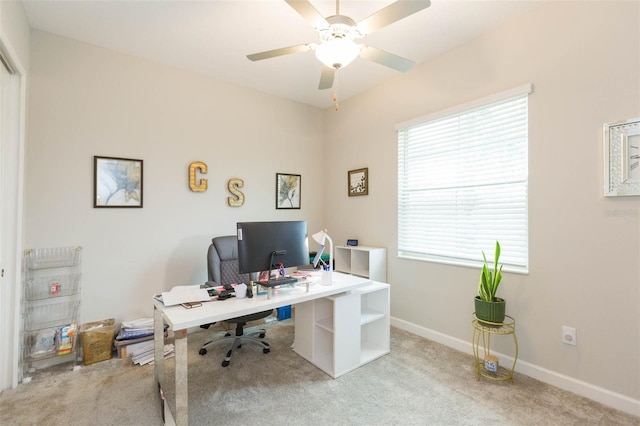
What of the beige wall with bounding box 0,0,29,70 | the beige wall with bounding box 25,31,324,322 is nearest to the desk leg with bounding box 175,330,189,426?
the beige wall with bounding box 25,31,324,322

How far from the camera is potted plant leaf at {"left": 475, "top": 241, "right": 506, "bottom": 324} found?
7.09 ft

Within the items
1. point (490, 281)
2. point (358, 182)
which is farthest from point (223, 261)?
point (490, 281)

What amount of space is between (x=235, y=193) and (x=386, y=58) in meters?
2.24

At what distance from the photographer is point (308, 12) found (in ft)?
5.20

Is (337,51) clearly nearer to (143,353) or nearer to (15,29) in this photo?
(15,29)

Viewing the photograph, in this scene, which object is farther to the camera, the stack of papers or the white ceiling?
the stack of papers

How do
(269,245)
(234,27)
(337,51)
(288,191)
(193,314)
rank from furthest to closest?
1. (288,191)
2. (234,27)
3. (269,245)
4. (337,51)
5. (193,314)

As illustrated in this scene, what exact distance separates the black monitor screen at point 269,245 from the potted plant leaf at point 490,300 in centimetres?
140

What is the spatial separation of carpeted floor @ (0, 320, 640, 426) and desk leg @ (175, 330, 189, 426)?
345mm

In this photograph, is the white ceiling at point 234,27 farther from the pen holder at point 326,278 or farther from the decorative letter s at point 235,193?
the pen holder at point 326,278

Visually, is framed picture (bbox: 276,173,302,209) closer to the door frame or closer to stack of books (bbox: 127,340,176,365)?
stack of books (bbox: 127,340,176,365)

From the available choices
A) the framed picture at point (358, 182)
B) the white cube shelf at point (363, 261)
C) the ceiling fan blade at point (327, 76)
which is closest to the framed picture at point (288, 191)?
the framed picture at point (358, 182)

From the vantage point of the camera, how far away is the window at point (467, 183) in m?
2.36

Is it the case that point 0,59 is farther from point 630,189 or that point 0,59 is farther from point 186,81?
point 630,189
